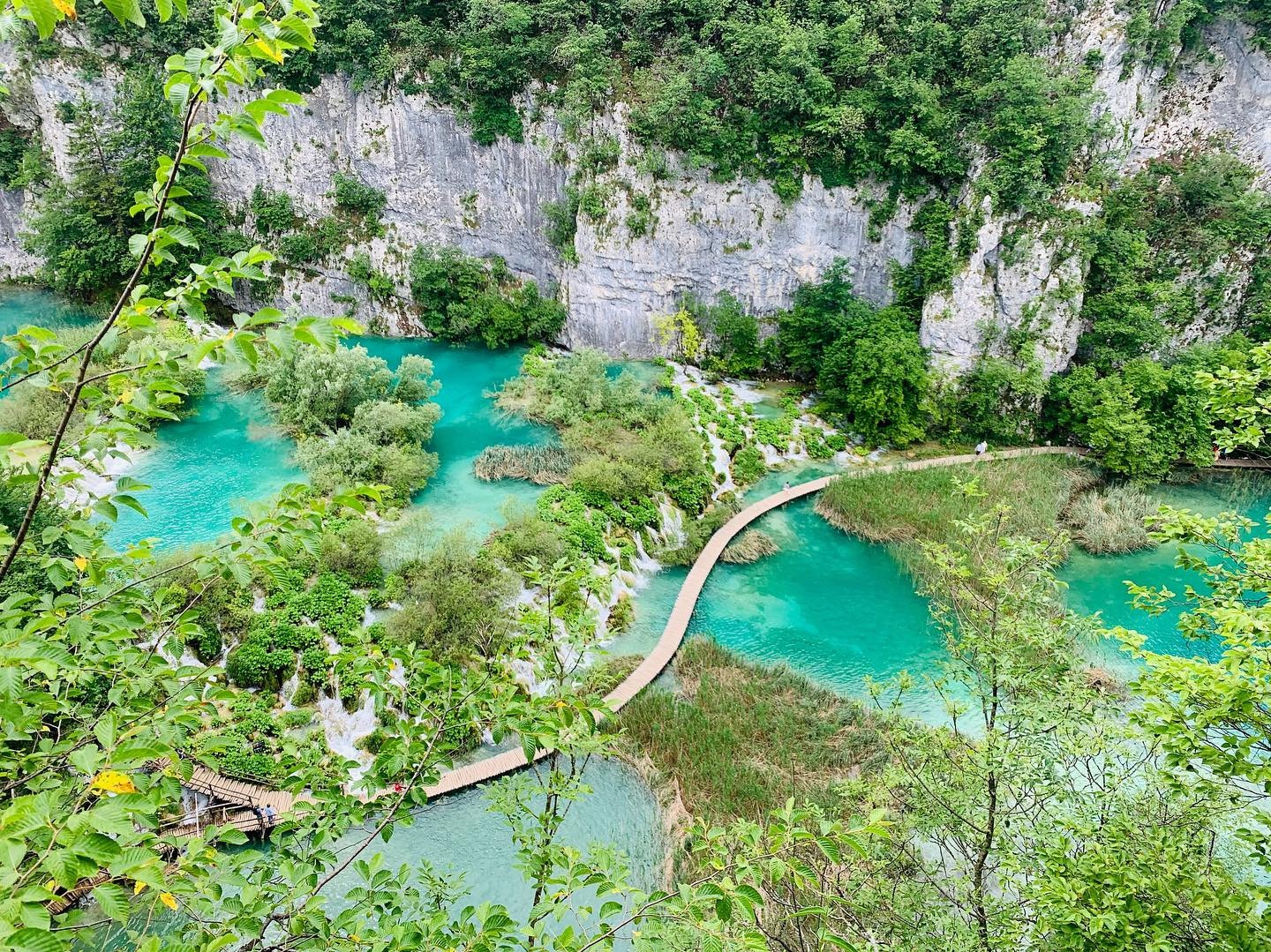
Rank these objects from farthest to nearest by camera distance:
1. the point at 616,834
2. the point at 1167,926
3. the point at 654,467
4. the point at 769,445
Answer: the point at 769,445 < the point at 654,467 < the point at 616,834 < the point at 1167,926

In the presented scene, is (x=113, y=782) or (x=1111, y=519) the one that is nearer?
(x=113, y=782)

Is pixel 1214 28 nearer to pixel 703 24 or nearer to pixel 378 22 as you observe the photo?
pixel 703 24

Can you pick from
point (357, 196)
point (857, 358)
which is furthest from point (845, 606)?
point (357, 196)

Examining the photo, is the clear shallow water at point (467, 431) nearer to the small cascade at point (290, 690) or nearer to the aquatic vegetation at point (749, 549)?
the small cascade at point (290, 690)

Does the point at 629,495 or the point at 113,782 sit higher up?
the point at 113,782

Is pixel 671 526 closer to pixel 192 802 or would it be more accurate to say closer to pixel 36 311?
pixel 192 802

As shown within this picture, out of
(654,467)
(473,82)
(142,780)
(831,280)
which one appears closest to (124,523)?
(654,467)
